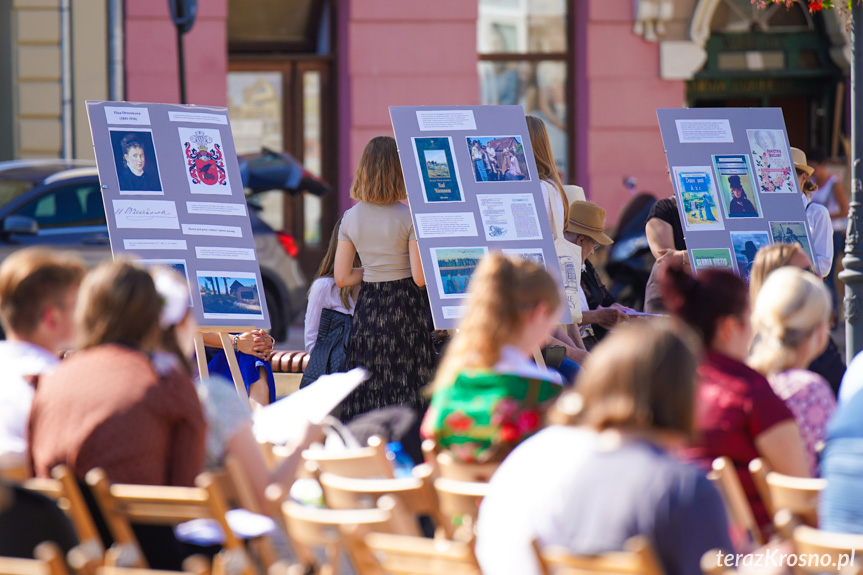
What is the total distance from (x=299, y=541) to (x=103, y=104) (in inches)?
129

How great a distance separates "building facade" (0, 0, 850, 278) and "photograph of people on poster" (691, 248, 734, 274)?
20.3 ft

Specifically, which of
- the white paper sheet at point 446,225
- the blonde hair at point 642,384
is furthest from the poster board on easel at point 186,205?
the blonde hair at point 642,384

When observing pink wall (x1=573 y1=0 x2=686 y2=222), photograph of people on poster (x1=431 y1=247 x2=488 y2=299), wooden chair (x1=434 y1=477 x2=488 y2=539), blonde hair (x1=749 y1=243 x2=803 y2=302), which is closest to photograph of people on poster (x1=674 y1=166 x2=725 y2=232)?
photograph of people on poster (x1=431 y1=247 x2=488 y2=299)

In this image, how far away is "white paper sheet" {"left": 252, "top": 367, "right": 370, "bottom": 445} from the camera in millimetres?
3492

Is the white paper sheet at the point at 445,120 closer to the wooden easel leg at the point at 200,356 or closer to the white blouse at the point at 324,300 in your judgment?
the white blouse at the point at 324,300

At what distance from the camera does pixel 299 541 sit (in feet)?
9.47

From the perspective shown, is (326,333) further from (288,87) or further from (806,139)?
(806,139)

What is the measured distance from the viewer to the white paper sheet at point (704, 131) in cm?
619

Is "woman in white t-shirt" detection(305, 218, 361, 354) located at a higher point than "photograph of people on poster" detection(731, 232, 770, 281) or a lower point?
lower

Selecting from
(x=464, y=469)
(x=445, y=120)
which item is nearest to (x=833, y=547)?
(x=464, y=469)

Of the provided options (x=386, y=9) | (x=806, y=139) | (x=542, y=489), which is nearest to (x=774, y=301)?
(x=542, y=489)

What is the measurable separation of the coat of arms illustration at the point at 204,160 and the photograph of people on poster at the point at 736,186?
247cm

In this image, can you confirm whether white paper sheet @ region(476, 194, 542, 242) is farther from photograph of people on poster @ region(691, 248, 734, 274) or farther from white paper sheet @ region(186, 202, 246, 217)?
white paper sheet @ region(186, 202, 246, 217)

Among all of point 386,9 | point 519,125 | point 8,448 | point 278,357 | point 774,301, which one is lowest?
point 278,357
